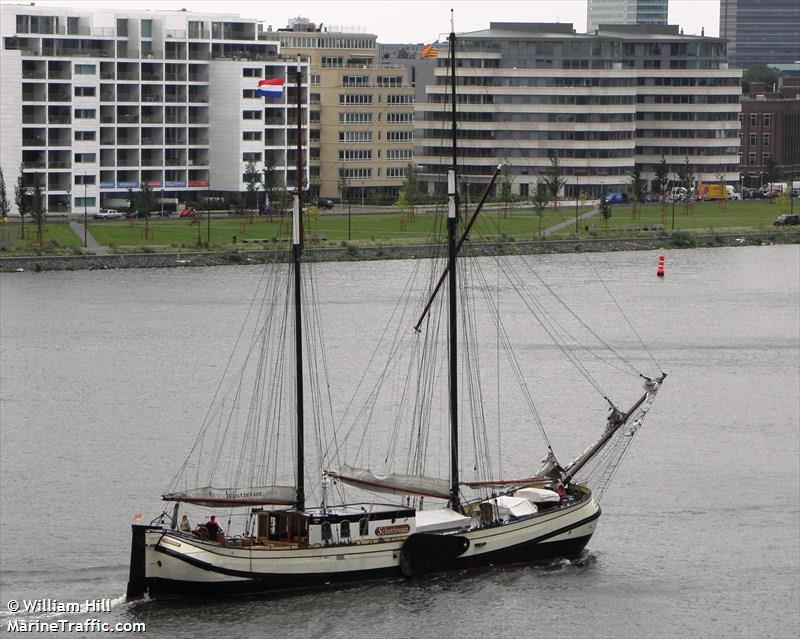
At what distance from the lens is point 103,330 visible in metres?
59.2

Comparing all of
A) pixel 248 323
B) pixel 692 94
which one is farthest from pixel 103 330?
pixel 692 94

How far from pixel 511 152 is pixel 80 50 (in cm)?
3230

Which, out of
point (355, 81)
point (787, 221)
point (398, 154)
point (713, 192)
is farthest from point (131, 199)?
point (713, 192)

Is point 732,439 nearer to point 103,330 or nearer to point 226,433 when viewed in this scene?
point 226,433

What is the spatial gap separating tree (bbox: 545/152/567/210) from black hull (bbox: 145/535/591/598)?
76.3m

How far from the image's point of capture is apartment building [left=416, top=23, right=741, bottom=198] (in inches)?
4638

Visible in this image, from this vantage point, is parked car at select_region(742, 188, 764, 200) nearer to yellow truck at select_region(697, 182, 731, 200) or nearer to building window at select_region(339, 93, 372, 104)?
yellow truck at select_region(697, 182, 731, 200)

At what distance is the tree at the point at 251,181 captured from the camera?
331 ft

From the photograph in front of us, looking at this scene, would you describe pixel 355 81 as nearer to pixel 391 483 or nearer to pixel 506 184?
pixel 506 184

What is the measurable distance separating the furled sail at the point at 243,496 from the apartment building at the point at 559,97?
278 feet

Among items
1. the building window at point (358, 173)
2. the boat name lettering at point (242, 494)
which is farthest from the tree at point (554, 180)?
the boat name lettering at point (242, 494)

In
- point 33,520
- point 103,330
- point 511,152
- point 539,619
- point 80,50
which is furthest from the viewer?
point 511,152

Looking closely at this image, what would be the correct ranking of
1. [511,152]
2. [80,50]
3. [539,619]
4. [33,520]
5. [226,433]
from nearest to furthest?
[539,619], [33,520], [226,433], [80,50], [511,152]

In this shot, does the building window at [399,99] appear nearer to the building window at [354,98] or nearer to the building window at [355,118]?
the building window at [354,98]
